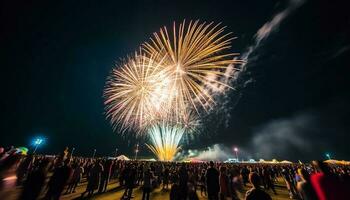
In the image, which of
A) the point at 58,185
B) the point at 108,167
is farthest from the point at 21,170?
the point at 58,185

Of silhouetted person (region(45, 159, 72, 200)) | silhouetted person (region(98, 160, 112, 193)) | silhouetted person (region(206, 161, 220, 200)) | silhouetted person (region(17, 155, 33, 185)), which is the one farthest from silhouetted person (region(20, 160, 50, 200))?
silhouetted person (region(17, 155, 33, 185))

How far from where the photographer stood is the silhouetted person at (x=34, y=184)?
512 centimetres

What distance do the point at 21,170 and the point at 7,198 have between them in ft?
37.7

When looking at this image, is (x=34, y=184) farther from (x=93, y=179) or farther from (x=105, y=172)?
(x=105, y=172)

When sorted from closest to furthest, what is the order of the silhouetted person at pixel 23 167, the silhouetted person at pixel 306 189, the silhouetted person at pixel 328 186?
the silhouetted person at pixel 328 186
the silhouetted person at pixel 306 189
the silhouetted person at pixel 23 167

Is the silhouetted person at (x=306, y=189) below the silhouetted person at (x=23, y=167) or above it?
below

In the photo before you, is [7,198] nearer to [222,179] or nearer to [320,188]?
[222,179]

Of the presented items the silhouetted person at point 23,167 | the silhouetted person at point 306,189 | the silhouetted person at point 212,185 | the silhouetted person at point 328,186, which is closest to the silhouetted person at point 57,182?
the silhouetted person at point 212,185

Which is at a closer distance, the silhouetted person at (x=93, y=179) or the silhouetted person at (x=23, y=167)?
the silhouetted person at (x=93, y=179)

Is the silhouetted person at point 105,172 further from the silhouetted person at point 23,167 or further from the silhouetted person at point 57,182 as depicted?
the silhouetted person at point 23,167

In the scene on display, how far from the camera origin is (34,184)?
5.24 m

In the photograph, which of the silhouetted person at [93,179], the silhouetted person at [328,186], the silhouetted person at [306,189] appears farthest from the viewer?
the silhouetted person at [93,179]

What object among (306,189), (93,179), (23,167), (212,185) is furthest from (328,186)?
(23,167)

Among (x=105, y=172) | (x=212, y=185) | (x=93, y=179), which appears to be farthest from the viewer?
(x=105, y=172)
